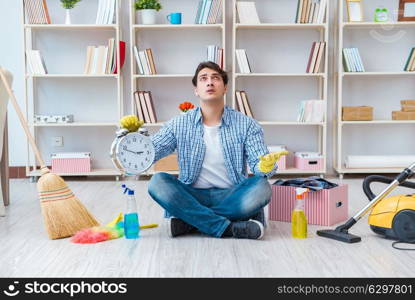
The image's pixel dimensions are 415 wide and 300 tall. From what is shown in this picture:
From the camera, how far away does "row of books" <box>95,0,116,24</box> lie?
16.0 feet

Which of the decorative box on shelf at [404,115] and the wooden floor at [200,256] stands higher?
the decorative box on shelf at [404,115]

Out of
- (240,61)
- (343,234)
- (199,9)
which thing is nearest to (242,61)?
(240,61)

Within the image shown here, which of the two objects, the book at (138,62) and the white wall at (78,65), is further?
the white wall at (78,65)

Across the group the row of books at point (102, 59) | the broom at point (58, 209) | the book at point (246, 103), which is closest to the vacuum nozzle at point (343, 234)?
the broom at point (58, 209)

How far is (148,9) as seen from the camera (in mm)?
4902

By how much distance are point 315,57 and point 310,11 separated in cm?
37

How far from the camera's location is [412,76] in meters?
5.16

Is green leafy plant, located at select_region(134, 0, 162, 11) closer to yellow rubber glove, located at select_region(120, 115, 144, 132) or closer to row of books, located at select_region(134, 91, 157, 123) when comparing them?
row of books, located at select_region(134, 91, 157, 123)

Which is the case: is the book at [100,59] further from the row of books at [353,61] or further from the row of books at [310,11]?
the row of books at [353,61]

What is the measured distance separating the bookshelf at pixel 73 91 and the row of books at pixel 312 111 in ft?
4.92

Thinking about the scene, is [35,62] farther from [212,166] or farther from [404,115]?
[404,115]

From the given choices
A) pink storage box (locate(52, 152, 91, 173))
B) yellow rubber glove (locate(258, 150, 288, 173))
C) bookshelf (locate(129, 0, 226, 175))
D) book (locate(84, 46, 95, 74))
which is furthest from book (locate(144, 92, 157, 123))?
yellow rubber glove (locate(258, 150, 288, 173))

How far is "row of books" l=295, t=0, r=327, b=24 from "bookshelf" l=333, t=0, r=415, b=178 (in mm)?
228

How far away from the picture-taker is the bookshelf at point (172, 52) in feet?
16.8
